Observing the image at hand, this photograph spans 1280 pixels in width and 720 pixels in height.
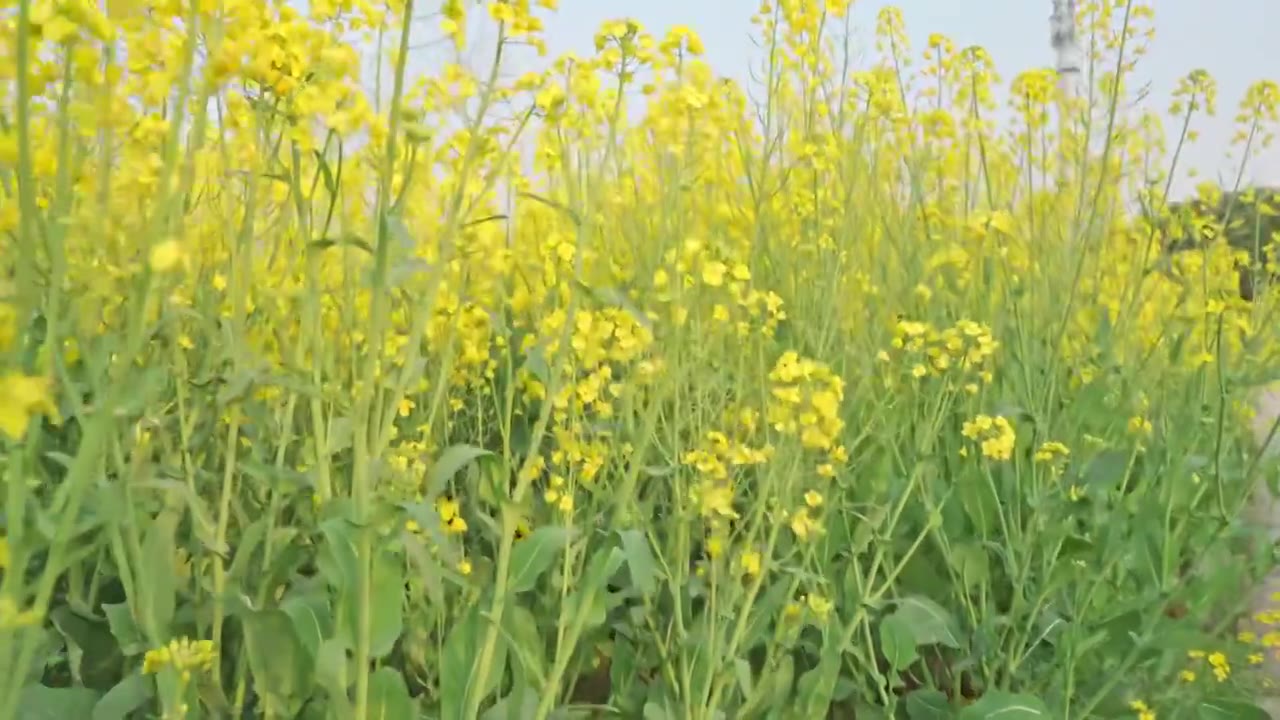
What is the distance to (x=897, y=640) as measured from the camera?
6.02 ft

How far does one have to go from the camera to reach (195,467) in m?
1.47

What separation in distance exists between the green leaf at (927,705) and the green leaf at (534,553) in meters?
0.81

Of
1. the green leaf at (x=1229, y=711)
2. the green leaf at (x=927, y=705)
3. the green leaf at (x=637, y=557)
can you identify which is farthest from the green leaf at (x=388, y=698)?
the green leaf at (x=1229, y=711)

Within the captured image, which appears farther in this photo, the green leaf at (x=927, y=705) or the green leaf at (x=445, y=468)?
the green leaf at (x=927, y=705)

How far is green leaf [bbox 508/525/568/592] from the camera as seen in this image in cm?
145

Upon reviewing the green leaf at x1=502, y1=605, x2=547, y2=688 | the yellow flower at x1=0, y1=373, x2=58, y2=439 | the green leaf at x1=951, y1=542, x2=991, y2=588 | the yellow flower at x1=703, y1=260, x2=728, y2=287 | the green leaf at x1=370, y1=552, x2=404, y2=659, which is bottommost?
the green leaf at x1=502, y1=605, x2=547, y2=688

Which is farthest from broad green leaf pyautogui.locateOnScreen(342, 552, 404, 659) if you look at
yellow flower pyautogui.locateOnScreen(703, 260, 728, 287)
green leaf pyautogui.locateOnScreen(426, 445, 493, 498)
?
yellow flower pyautogui.locateOnScreen(703, 260, 728, 287)

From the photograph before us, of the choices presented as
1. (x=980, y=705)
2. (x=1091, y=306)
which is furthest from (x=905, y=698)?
(x=1091, y=306)

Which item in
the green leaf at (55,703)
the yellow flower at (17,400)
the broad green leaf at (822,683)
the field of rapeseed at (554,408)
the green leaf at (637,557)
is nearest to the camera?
the yellow flower at (17,400)

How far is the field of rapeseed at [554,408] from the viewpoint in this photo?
106 centimetres

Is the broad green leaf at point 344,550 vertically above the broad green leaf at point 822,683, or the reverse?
the broad green leaf at point 344,550

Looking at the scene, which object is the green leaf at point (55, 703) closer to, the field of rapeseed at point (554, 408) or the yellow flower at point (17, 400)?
the field of rapeseed at point (554, 408)

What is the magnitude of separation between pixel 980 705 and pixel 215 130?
1.51 metres

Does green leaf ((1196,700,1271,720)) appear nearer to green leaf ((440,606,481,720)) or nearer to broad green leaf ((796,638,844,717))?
broad green leaf ((796,638,844,717))
